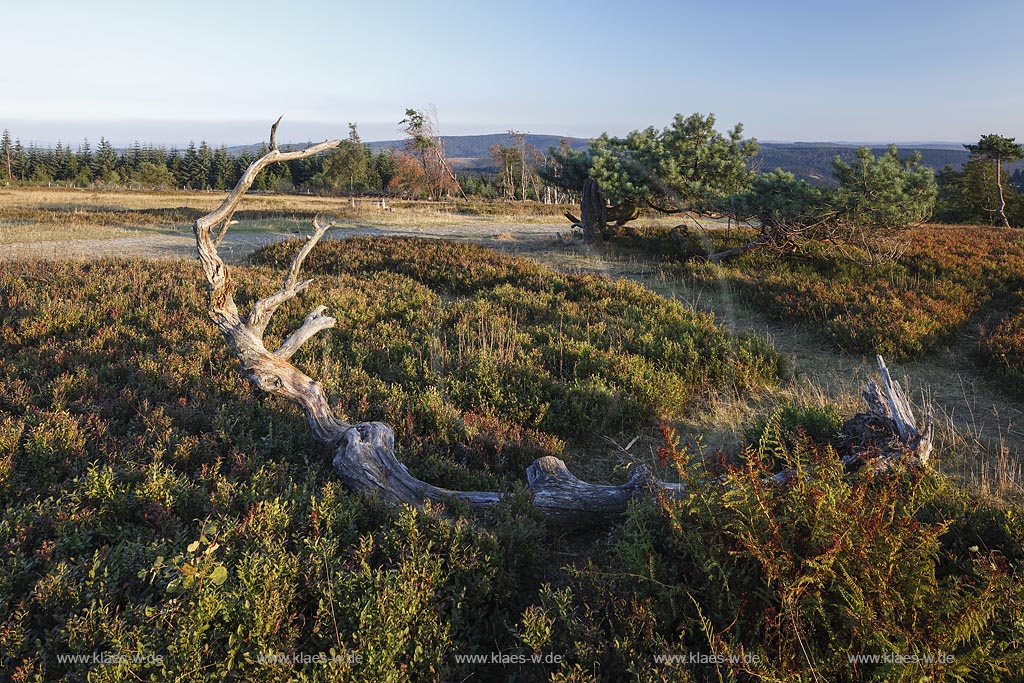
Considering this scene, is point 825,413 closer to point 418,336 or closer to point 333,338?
point 418,336

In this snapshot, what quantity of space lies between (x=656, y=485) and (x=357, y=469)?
211cm

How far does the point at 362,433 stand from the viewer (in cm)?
459

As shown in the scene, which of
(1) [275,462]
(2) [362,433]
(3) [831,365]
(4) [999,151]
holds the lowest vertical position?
(3) [831,365]

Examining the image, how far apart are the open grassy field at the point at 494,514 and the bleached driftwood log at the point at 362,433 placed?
204 mm

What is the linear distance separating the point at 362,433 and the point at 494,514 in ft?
4.58

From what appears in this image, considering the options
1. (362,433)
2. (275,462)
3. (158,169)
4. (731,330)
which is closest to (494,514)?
(362,433)

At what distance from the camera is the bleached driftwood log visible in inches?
158

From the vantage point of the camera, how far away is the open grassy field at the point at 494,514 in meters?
2.54

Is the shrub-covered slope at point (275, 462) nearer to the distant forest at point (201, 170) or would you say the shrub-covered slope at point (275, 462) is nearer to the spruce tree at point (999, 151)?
the spruce tree at point (999, 151)

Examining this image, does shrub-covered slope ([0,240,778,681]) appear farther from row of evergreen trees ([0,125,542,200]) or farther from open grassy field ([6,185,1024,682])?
row of evergreen trees ([0,125,542,200])

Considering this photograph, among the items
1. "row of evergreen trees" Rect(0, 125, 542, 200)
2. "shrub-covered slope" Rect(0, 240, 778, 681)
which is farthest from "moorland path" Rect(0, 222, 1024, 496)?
"row of evergreen trees" Rect(0, 125, 542, 200)

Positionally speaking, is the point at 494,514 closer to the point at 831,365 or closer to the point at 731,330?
the point at 831,365

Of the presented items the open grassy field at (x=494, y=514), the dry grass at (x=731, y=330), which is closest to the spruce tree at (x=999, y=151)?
the dry grass at (x=731, y=330)

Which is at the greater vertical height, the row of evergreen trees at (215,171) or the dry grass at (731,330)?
the row of evergreen trees at (215,171)
